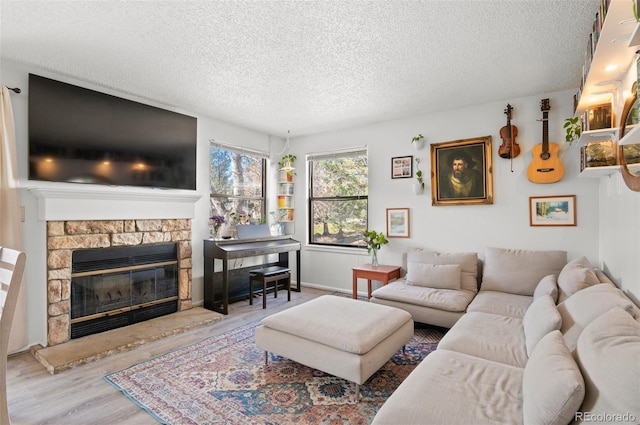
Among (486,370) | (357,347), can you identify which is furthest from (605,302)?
(357,347)

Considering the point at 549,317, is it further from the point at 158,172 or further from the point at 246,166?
the point at 246,166

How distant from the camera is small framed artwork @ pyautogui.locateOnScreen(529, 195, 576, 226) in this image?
3.33 metres

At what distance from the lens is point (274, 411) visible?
1955mm

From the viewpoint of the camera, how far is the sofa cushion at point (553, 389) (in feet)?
3.44

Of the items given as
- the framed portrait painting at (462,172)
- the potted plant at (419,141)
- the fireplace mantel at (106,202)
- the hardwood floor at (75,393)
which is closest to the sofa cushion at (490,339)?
the framed portrait painting at (462,172)

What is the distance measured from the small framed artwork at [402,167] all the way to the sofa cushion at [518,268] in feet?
4.81

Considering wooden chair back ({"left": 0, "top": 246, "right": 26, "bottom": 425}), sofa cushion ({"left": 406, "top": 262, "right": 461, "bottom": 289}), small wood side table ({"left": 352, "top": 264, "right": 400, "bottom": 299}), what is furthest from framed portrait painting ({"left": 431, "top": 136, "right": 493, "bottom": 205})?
wooden chair back ({"left": 0, "top": 246, "right": 26, "bottom": 425})

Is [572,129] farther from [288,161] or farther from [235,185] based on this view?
[235,185]

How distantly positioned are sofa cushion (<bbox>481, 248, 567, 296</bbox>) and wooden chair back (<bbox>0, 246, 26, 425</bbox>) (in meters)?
3.68

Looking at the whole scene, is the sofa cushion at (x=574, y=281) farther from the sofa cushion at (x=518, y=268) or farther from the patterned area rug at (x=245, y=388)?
the patterned area rug at (x=245, y=388)

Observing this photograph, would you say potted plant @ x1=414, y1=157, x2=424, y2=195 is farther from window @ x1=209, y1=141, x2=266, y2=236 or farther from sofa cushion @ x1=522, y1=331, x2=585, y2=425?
sofa cushion @ x1=522, y1=331, x2=585, y2=425

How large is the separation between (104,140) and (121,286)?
1.53m

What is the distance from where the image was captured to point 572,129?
3.14 metres

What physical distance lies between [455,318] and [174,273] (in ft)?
10.3
